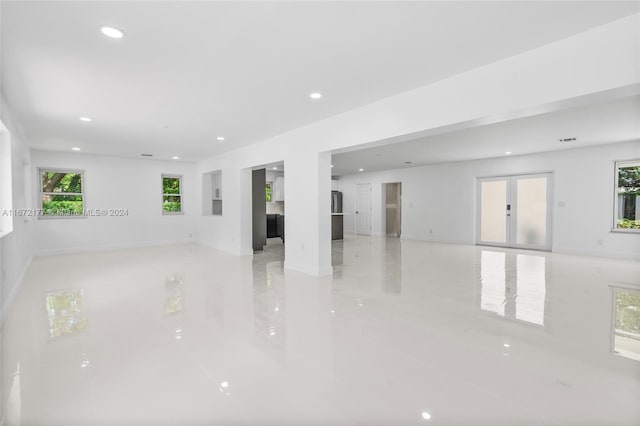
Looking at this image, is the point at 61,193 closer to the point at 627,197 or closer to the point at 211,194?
the point at 211,194

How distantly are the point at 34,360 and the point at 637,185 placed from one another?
1007cm

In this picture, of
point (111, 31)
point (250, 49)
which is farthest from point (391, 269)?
point (111, 31)

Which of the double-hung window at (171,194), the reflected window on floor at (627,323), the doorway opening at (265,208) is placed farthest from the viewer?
the double-hung window at (171,194)

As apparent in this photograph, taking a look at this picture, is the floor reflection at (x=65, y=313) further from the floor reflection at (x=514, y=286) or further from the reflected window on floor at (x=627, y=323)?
the reflected window on floor at (x=627, y=323)

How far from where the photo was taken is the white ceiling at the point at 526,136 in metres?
4.41

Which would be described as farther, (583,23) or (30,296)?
(30,296)

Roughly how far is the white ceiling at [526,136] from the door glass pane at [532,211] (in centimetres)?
92

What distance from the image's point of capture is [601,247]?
680cm

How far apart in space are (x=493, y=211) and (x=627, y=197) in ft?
8.91

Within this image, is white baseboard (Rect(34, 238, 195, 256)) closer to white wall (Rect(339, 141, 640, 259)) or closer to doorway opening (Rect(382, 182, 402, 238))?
white wall (Rect(339, 141, 640, 259))

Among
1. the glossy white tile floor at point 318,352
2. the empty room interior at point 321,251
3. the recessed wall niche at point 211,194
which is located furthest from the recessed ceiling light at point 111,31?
the recessed wall niche at point 211,194

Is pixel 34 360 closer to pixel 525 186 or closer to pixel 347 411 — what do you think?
pixel 347 411

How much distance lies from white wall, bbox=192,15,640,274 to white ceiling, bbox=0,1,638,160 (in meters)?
0.14

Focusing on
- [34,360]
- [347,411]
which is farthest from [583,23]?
[34,360]
